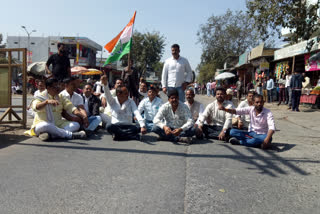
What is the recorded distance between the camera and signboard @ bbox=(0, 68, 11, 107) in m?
7.12

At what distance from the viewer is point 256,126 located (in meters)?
6.32

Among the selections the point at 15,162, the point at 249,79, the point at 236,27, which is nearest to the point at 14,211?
the point at 15,162

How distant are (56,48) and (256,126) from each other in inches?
2048

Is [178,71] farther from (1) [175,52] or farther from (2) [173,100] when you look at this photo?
(2) [173,100]

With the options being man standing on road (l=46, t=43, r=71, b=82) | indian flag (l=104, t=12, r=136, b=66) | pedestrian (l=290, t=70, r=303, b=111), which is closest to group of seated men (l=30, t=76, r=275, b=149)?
man standing on road (l=46, t=43, r=71, b=82)

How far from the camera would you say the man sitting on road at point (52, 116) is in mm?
6113

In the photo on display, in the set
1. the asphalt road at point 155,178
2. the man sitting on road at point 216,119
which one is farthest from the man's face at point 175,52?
the asphalt road at point 155,178

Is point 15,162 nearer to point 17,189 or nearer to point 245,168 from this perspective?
point 17,189

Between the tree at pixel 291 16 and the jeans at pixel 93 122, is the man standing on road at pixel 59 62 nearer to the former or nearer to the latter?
the jeans at pixel 93 122

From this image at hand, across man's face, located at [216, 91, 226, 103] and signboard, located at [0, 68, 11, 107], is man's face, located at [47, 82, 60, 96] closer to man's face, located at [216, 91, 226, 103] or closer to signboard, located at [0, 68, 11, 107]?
signboard, located at [0, 68, 11, 107]

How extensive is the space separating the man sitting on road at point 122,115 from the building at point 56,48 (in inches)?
1575

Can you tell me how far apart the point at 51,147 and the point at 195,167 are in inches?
105

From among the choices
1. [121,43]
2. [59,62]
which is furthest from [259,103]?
[59,62]

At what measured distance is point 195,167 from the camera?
14.5 ft
